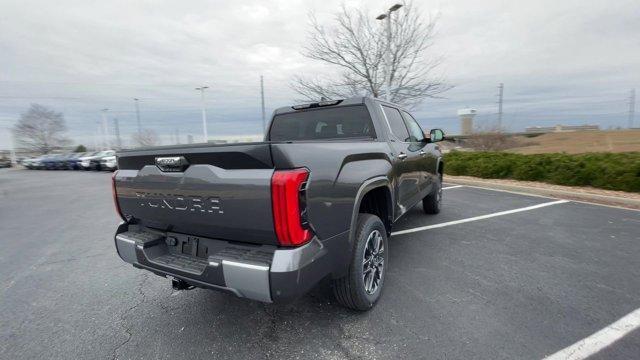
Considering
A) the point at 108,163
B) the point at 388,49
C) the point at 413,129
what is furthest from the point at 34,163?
the point at 413,129

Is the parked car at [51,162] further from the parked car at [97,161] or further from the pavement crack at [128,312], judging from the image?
the pavement crack at [128,312]

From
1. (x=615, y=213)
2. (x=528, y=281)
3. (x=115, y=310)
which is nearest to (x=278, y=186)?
(x=115, y=310)

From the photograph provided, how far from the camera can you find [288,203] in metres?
2.02

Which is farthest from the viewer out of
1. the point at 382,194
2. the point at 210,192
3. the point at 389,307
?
the point at 382,194

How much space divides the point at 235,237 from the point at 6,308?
279 centimetres

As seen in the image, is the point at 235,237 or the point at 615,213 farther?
the point at 615,213

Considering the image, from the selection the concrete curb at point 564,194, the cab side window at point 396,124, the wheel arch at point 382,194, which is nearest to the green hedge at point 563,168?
the concrete curb at point 564,194

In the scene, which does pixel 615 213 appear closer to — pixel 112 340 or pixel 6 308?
pixel 112 340

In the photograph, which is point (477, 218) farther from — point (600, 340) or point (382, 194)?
point (600, 340)

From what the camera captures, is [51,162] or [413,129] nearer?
[413,129]

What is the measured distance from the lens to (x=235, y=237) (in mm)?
2297

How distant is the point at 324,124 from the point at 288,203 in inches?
85.8

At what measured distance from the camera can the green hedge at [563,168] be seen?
7453 millimetres

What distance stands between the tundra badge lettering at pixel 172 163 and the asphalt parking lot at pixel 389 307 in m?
1.35
